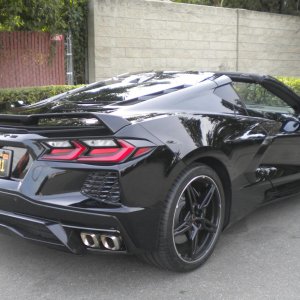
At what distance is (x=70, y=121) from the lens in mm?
3027

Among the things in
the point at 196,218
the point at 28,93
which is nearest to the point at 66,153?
the point at 196,218

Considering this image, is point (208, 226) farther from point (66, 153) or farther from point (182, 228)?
point (66, 153)

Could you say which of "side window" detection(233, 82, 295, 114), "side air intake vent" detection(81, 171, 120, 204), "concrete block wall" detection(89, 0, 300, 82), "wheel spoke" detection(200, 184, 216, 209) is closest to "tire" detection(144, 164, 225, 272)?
"wheel spoke" detection(200, 184, 216, 209)

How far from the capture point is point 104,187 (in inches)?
112

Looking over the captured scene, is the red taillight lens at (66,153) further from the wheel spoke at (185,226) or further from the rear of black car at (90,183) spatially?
the wheel spoke at (185,226)

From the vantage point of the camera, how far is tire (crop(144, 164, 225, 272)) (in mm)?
3072

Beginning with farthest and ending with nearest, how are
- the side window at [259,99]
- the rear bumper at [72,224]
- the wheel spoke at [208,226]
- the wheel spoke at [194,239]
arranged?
the side window at [259,99]
the wheel spoke at [208,226]
the wheel spoke at [194,239]
the rear bumper at [72,224]

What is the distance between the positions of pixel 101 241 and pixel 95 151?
1.83 ft

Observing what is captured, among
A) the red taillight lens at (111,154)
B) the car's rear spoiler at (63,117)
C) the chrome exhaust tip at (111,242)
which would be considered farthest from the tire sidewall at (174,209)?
the car's rear spoiler at (63,117)

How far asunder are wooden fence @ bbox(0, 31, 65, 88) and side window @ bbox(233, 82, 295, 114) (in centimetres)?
699

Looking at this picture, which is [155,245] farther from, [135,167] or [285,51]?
[285,51]

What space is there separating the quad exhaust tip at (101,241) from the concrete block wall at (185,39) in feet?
30.0

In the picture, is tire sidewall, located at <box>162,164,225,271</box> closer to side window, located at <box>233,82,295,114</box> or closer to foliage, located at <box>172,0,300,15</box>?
side window, located at <box>233,82,295,114</box>

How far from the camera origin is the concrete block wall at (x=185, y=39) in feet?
38.7
